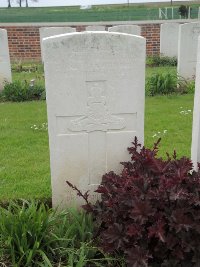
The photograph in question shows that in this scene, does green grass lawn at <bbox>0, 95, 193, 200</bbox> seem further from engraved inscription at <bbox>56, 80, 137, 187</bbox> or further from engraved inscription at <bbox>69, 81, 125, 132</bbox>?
engraved inscription at <bbox>69, 81, 125, 132</bbox>

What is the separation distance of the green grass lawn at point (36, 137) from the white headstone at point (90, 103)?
657mm

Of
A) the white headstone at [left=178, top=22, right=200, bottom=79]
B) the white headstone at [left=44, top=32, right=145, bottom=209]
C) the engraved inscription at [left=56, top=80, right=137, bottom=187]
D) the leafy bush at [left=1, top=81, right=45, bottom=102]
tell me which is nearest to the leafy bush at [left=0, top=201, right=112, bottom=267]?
the white headstone at [left=44, top=32, right=145, bottom=209]

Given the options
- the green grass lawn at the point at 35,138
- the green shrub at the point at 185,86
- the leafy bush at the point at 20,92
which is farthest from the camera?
the green shrub at the point at 185,86

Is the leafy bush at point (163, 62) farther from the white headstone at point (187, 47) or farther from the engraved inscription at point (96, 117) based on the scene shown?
the engraved inscription at point (96, 117)

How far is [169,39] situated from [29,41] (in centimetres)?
543

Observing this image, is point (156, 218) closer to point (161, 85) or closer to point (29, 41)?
point (161, 85)

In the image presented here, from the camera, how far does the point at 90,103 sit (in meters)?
3.12

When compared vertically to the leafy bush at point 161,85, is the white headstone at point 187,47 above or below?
above

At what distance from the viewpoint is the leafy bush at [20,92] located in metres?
8.22

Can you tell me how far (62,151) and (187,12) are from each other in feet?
87.6

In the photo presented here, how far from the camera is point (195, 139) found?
3209 millimetres

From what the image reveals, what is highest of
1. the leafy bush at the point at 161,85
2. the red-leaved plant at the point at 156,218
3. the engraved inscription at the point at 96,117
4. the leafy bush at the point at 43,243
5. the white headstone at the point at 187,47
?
Answer: the white headstone at the point at 187,47

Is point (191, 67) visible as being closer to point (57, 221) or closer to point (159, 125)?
point (159, 125)

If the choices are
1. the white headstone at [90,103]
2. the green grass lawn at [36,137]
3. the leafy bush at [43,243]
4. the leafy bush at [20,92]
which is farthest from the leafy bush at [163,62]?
the leafy bush at [43,243]
